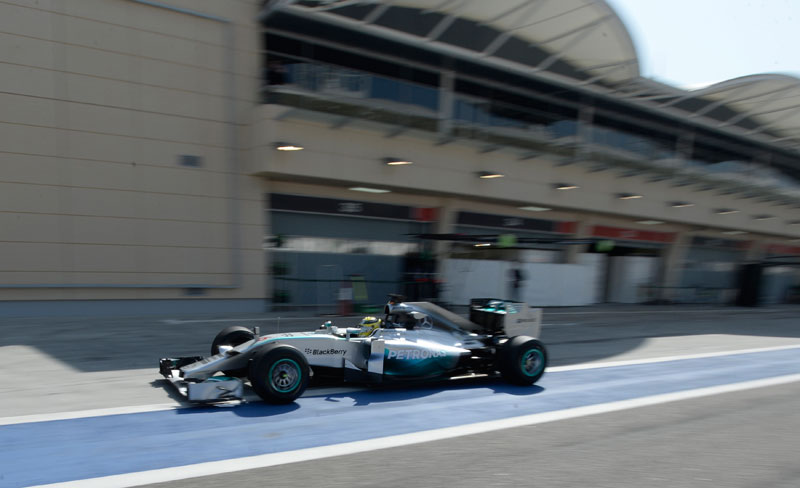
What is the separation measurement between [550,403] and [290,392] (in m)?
3.31

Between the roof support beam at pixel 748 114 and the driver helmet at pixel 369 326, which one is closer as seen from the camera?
the driver helmet at pixel 369 326

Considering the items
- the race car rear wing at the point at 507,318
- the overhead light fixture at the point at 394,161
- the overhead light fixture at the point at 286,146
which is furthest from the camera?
the overhead light fixture at the point at 394,161

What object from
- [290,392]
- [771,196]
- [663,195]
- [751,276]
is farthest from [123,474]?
[771,196]

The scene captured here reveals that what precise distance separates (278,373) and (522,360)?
349cm

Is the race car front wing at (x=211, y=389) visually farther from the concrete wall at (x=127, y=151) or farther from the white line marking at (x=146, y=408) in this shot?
the concrete wall at (x=127, y=151)

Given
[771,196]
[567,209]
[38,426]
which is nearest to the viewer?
[38,426]

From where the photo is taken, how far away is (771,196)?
102 ft

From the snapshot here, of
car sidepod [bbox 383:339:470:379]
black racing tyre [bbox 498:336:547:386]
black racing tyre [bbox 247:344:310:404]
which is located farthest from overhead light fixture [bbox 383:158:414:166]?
black racing tyre [bbox 247:344:310:404]

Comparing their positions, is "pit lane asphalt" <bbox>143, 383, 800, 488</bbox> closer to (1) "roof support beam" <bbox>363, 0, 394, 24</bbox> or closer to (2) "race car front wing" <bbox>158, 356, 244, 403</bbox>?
(2) "race car front wing" <bbox>158, 356, 244, 403</bbox>

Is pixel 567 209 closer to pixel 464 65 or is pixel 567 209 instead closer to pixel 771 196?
pixel 464 65

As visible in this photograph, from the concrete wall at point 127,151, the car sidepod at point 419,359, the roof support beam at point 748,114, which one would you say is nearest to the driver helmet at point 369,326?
the car sidepod at point 419,359

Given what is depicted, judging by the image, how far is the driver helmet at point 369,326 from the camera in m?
7.46

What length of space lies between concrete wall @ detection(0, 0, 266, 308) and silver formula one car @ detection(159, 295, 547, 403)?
25.4 ft

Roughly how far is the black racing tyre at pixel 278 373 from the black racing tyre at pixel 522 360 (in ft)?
9.58
